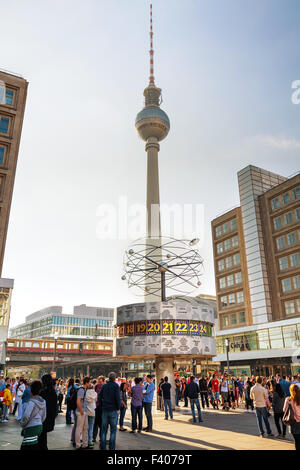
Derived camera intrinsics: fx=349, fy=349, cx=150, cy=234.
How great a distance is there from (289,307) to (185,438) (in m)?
42.2

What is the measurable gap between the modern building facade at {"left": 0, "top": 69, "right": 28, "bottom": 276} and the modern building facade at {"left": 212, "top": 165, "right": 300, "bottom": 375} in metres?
35.1

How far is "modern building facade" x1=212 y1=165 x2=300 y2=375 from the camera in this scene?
46.6 metres

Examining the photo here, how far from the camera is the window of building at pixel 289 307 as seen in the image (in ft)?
158

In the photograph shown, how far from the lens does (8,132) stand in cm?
4056

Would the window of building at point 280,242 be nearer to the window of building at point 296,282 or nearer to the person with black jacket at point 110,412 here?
the window of building at point 296,282

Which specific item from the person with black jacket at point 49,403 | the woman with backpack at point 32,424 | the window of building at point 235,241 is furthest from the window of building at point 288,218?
the woman with backpack at point 32,424

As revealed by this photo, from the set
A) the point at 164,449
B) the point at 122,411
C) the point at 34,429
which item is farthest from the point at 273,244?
the point at 34,429

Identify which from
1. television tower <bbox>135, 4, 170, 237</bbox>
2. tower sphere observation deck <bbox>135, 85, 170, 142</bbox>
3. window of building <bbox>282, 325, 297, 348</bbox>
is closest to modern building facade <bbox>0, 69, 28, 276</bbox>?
window of building <bbox>282, 325, 297, 348</bbox>

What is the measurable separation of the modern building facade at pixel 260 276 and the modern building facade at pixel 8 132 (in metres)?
35.1

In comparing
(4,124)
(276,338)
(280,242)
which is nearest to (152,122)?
(280,242)

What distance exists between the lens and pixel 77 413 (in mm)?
9906

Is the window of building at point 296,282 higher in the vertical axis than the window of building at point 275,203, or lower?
lower

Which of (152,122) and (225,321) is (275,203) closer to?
(225,321)

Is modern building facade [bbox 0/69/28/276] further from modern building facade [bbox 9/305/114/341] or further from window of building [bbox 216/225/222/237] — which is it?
modern building facade [bbox 9/305/114/341]
